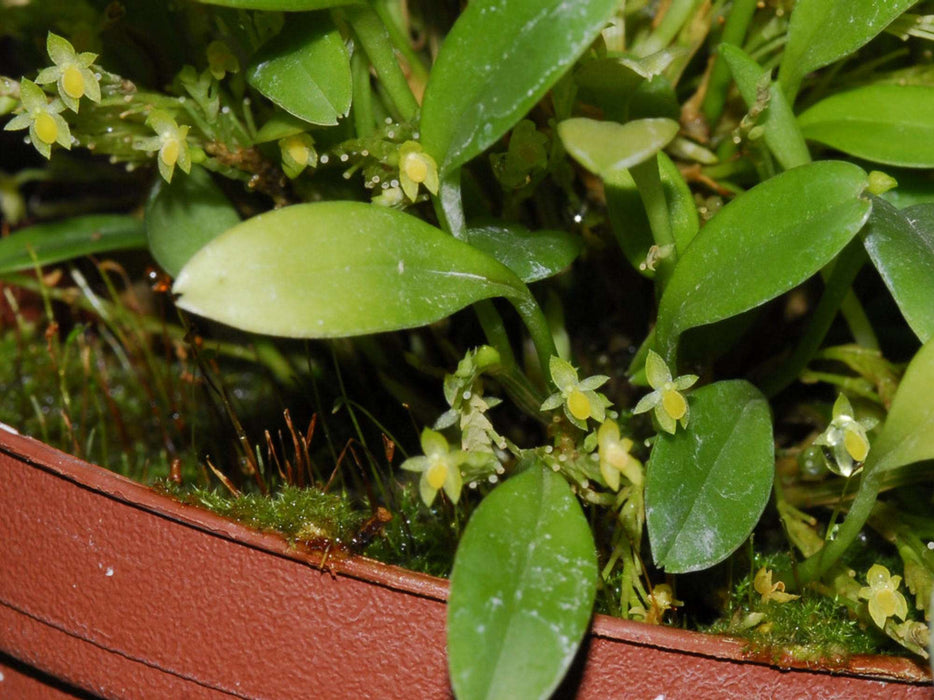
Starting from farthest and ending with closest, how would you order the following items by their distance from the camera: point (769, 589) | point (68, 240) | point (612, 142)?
point (68, 240) < point (769, 589) < point (612, 142)

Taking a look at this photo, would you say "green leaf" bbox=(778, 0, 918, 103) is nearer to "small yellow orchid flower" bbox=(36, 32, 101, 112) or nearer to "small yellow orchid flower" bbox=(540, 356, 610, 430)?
"small yellow orchid flower" bbox=(540, 356, 610, 430)

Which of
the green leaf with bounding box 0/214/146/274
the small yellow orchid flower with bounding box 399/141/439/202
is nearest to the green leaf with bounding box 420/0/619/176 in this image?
the small yellow orchid flower with bounding box 399/141/439/202

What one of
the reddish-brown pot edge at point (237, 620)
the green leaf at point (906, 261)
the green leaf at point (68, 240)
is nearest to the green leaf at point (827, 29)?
the green leaf at point (906, 261)

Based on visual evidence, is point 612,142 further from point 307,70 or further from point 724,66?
point 724,66

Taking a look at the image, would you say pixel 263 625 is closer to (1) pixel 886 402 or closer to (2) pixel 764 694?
(2) pixel 764 694

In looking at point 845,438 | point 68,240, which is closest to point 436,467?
point 845,438

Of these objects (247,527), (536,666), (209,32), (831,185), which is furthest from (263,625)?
(209,32)

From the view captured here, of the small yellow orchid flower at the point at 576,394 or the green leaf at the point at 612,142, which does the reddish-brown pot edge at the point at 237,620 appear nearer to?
the small yellow orchid flower at the point at 576,394
